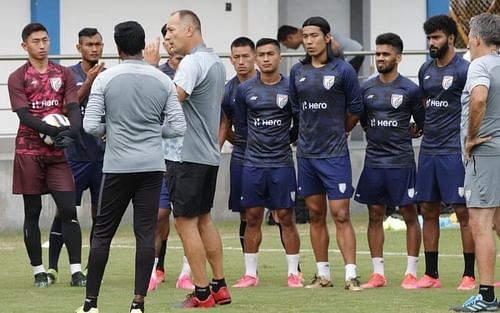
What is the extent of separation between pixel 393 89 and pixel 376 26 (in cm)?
1308

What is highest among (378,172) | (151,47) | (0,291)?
(151,47)

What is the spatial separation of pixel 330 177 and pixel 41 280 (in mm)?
2836

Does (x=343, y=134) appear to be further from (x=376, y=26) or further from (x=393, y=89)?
(x=376, y=26)

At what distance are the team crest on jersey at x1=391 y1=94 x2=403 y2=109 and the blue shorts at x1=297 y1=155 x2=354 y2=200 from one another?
65 centimetres

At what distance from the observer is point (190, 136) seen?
11570mm

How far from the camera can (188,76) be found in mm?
11406

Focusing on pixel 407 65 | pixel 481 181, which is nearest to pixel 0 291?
pixel 481 181

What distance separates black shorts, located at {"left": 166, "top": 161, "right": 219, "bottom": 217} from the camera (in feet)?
37.8

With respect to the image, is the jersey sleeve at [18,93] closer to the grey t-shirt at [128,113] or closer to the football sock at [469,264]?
the grey t-shirt at [128,113]

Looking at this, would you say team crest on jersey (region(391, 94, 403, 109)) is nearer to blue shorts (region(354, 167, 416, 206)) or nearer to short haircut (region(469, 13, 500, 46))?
blue shorts (region(354, 167, 416, 206))

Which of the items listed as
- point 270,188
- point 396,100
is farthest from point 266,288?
point 396,100

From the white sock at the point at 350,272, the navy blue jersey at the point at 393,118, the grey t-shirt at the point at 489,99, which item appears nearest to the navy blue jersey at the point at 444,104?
the navy blue jersey at the point at 393,118

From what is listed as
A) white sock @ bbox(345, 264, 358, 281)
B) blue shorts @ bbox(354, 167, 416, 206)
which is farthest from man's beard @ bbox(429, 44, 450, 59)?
white sock @ bbox(345, 264, 358, 281)

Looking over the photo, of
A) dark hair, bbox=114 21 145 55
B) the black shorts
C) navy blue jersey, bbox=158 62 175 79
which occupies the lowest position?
the black shorts
